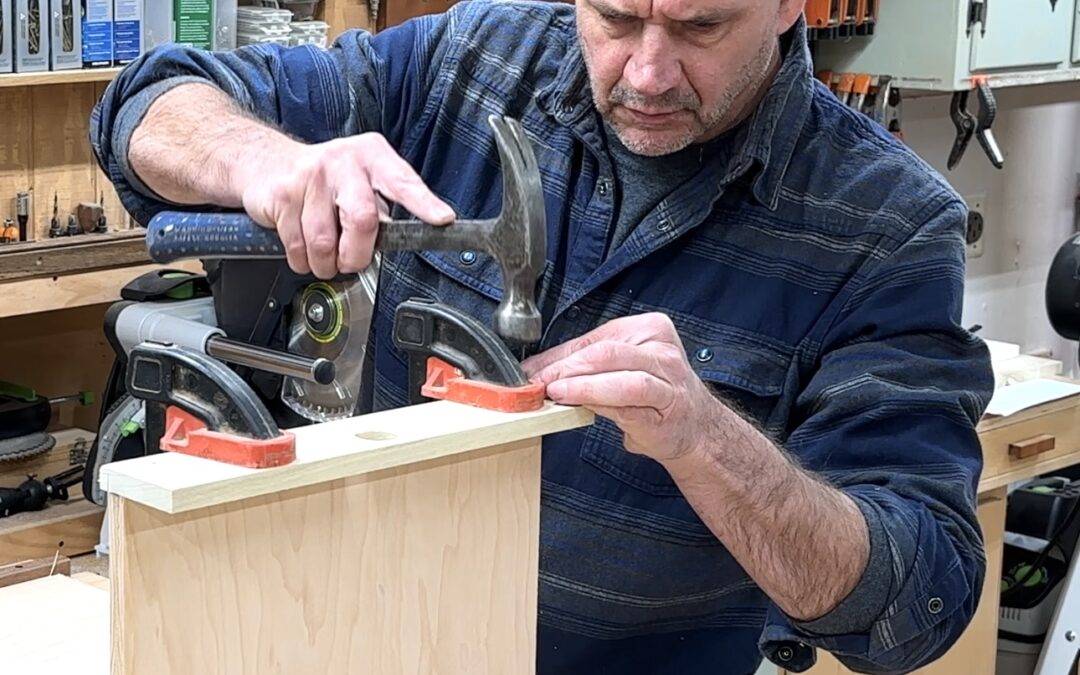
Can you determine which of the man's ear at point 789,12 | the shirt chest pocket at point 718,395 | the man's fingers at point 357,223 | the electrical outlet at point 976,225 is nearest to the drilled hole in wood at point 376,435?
the man's fingers at point 357,223

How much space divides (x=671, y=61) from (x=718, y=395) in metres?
0.31

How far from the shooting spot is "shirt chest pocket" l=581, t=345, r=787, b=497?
1.46m

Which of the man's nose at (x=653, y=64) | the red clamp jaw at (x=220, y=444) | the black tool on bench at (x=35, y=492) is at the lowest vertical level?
the black tool on bench at (x=35, y=492)

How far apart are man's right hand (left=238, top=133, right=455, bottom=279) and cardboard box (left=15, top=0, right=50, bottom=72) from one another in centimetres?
162

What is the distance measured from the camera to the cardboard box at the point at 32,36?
8.64 ft

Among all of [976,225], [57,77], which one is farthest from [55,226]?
[976,225]

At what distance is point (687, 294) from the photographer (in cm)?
149

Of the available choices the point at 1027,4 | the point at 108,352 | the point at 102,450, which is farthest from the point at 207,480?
the point at 1027,4

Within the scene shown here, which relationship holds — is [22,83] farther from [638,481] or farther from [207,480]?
[207,480]

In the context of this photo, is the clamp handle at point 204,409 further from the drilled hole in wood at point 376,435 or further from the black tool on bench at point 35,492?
the black tool on bench at point 35,492

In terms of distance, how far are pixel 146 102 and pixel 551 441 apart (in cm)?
50

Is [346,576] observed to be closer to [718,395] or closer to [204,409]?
[204,409]

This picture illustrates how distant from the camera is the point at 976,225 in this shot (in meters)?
3.74

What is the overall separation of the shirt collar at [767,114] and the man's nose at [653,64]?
120 mm
